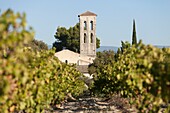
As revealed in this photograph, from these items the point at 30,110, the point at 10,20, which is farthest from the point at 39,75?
the point at 10,20

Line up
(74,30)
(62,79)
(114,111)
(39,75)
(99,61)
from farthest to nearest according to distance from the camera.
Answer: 1. (74,30)
2. (99,61)
3. (62,79)
4. (114,111)
5. (39,75)

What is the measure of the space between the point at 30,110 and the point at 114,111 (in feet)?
13.5

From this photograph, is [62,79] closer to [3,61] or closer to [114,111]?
[114,111]

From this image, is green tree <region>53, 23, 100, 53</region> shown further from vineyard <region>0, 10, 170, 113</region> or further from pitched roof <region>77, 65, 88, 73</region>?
vineyard <region>0, 10, 170, 113</region>

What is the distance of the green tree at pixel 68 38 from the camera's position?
6072cm

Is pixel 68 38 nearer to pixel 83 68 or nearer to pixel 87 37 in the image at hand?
pixel 87 37

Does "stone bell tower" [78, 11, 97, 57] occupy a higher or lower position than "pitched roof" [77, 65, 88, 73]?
higher

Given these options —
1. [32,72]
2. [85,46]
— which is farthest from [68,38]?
[32,72]

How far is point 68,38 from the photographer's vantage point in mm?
60625

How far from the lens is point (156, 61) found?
5648mm

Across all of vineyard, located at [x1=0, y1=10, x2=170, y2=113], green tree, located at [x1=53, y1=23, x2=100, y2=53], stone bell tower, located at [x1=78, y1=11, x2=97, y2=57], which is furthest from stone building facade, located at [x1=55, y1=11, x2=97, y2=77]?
vineyard, located at [x1=0, y1=10, x2=170, y2=113]

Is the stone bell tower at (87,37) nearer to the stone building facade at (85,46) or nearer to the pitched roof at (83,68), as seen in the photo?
the stone building facade at (85,46)

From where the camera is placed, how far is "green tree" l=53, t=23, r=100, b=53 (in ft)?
199

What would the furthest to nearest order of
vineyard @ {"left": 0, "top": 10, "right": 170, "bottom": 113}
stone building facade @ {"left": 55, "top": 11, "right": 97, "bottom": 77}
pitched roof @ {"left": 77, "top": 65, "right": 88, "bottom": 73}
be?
stone building facade @ {"left": 55, "top": 11, "right": 97, "bottom": 77} → pitched roof @ {"left": 77, "top": 65, "right": 88, "bottom": 73} → vineyard @ {"left": 0, "top": 10, "right": 170, "bottom": 113}
